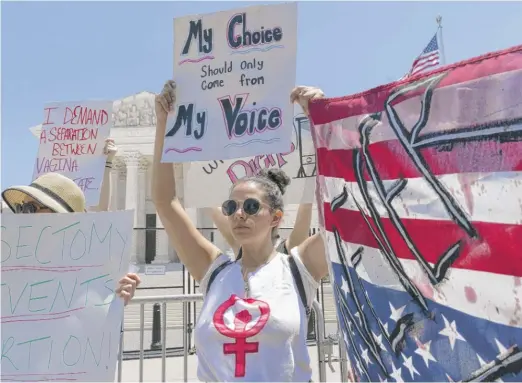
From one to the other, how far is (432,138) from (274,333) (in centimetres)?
100

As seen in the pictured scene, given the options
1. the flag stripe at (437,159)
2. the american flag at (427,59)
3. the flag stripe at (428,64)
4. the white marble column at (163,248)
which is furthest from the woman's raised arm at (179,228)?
the white marble column at (163,248)

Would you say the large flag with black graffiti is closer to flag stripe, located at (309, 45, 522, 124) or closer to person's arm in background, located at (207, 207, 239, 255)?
flag stripe, located at (309, 45, 522, 124)

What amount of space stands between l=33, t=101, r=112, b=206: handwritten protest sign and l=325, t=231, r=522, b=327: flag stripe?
11.4 ft

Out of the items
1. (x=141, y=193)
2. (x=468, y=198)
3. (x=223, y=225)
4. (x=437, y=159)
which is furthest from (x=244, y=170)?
(x=141, y=193)

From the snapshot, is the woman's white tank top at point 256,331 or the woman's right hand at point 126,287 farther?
the woman's right hand at point 126,287

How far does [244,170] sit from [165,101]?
1.40 meters

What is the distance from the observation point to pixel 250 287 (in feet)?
7.04

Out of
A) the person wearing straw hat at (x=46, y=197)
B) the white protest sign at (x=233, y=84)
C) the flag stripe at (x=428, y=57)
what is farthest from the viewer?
the flag stripe at (x=428, y=57)

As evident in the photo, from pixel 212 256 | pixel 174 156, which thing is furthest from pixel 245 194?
pixel 174 156

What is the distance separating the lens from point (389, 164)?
1.85 meters

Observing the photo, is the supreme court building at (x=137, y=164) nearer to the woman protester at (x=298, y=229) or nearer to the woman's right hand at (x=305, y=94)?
the woman protester at (x=298, y=229)

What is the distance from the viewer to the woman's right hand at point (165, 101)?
2809 millimetres

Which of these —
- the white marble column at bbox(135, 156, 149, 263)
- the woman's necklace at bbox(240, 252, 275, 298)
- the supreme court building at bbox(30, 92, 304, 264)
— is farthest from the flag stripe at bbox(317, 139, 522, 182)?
the white marble column at bbox(135, 156, 149, 263)

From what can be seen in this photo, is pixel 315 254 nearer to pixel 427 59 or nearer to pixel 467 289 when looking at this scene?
pixel 467 289
